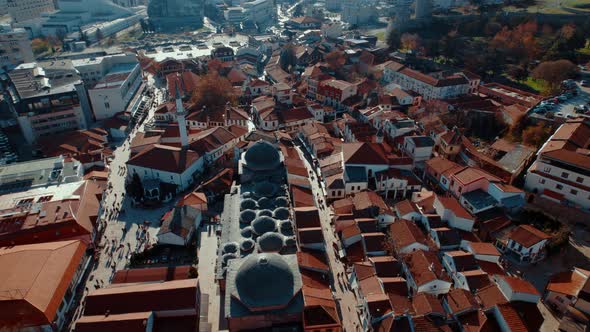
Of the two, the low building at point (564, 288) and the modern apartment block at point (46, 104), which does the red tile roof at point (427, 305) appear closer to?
the low building at point (564, 288)

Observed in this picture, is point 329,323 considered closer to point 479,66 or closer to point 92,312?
point 92,312

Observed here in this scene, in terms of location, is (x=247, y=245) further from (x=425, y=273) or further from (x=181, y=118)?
(x=181, y=118)

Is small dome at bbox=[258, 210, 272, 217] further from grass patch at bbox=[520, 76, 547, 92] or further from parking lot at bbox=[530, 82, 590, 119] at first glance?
grass patch at bbox=[520, 76, 547, 92]

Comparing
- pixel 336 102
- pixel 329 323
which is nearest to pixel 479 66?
pixel 336 102

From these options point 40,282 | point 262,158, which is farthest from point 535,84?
point 40,282

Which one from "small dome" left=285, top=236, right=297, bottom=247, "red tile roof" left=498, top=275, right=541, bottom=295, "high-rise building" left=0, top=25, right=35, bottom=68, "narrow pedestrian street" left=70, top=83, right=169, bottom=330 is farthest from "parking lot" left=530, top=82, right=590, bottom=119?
"high-rise building" left=0, top=25, right=35, bottom=68
